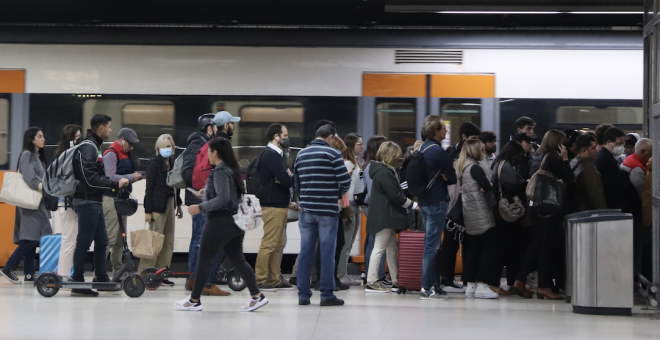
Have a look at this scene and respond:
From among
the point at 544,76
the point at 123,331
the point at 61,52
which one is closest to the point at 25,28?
the point at 61,52

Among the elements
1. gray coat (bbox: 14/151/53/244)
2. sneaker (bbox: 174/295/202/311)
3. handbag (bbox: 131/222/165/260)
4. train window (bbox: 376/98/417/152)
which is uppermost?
train window (bbox: 376/98/417/152)

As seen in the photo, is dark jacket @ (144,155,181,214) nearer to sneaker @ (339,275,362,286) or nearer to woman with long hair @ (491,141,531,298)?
sneaker @ (339,275,362,286)

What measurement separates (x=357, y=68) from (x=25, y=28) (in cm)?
434

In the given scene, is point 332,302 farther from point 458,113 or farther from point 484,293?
point 458,113

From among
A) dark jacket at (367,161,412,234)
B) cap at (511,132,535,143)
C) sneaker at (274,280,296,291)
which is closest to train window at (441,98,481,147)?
cap at (511,132,535,143)

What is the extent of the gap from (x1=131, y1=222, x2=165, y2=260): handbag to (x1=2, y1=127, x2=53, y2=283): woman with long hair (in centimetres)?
123

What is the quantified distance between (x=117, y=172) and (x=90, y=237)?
99 centimetres

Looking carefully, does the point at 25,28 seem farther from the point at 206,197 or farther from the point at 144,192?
the point at 206,197

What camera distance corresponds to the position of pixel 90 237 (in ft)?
27.9

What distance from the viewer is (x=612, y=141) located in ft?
29.7

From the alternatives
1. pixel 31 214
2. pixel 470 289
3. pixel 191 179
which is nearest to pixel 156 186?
pixel 191 179

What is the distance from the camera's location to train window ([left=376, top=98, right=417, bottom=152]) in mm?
10227

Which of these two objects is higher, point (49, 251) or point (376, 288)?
point (49, 251)

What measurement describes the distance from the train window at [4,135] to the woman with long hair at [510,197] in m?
6.04
